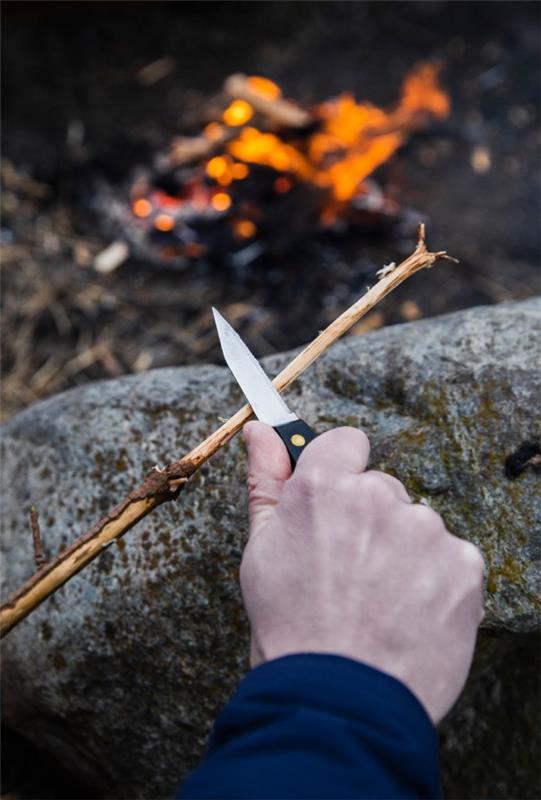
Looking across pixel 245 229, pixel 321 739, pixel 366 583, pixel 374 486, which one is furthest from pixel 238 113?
pixel 321 739

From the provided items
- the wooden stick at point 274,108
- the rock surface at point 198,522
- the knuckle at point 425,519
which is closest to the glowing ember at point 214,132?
the wooden stick at point 274,108

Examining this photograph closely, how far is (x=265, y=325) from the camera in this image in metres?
3.73

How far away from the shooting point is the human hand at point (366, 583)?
3.80 feet

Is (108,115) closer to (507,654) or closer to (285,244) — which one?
(285,244)

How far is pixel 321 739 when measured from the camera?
1.02 metres

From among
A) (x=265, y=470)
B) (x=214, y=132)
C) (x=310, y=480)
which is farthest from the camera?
(x=214, y=132)

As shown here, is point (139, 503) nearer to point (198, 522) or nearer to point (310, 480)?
point (198, 522)

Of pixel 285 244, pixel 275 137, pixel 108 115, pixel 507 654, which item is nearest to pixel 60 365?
pixel 285 244

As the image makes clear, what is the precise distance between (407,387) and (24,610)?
988mm

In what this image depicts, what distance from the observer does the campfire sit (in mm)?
3992

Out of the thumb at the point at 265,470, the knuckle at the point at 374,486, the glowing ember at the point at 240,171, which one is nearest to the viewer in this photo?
the knuckle at the point at 374,486

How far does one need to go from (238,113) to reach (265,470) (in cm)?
321

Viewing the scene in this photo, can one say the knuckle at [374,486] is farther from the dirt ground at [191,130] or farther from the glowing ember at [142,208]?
the glowing ember at [142,208]

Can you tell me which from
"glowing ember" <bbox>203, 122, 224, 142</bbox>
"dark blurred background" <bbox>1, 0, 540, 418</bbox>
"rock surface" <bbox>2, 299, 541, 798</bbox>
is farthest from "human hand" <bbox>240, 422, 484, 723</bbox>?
"glowing ember" <bbox>203, 122, 224, 142</bbox>
